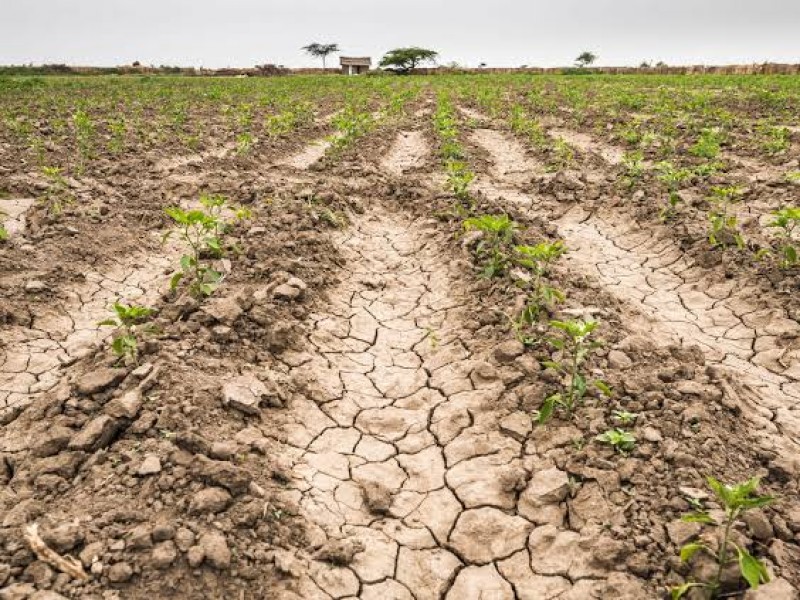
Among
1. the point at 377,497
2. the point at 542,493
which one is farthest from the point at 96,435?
the point at 542,493

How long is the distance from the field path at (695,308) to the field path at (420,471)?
1.36m

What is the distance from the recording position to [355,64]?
55594mm

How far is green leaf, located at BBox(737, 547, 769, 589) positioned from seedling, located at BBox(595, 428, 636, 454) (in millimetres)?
761

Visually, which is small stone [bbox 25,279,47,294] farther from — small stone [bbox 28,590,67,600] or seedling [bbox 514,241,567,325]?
seedling [bbox 514,241,567,325]

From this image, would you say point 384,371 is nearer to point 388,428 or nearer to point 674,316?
point 388,428

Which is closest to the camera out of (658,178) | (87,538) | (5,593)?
(5,593)

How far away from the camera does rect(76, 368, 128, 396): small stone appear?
9.53 ft

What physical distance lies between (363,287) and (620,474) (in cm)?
280

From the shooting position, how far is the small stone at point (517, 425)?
2.94 m

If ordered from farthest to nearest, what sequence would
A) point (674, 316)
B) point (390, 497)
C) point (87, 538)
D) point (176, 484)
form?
point (674, 316) < point (390, 497) < point (176, 484) < point (87, 538)

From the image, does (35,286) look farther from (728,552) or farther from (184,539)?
(728,552)

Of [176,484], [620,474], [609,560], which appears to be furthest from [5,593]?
[620,474]

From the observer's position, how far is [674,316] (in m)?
4.36

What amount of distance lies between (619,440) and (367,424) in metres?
1.35
